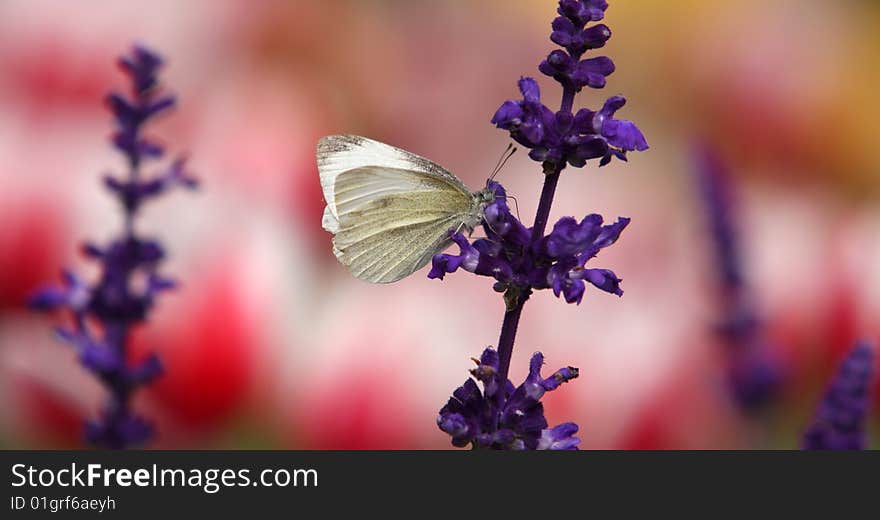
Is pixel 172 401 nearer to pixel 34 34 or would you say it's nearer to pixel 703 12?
pixel 34 34

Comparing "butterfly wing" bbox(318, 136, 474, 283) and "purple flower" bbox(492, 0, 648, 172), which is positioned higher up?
"butterfly wing" bbox(318, 136, 474, 283)

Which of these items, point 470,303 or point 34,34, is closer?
point 470,303

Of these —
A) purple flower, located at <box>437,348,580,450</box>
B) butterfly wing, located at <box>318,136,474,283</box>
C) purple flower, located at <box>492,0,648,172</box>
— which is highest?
butterfly wing, located at <box>318,136,474,283</box>

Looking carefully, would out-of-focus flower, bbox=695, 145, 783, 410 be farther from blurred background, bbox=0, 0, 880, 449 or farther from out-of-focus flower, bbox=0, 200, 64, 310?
out-of-focus flower, bbox=0, 200, 64, 310

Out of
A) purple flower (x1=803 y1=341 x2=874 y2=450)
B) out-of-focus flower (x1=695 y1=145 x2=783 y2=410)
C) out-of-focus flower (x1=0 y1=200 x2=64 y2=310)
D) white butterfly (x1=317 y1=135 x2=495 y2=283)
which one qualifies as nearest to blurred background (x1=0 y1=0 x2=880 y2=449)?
out-of-focus flower (x1=0 y1=200 x2=64 y2=310)

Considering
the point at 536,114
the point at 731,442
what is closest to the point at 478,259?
the point at 536,114

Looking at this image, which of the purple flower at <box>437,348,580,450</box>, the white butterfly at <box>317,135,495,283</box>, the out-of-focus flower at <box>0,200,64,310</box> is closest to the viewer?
the purple flower at <box>437,348,580,450</box>

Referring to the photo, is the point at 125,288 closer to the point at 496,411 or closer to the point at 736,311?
the point at 496,411
